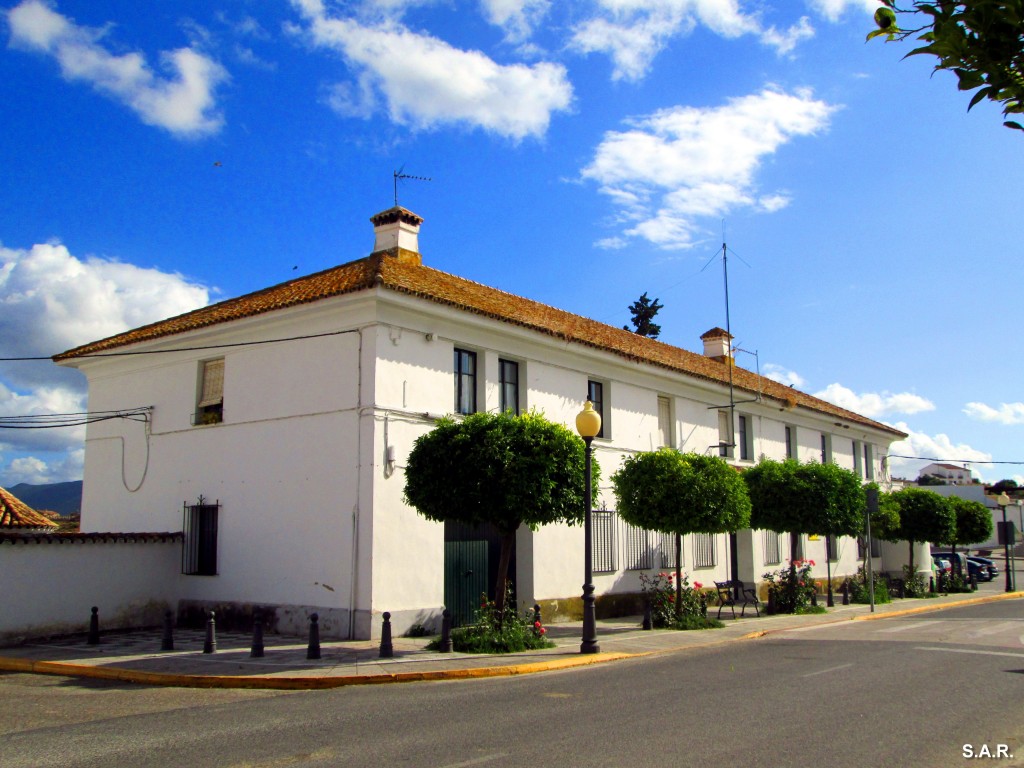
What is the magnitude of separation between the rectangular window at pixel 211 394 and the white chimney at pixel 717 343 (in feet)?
68.1

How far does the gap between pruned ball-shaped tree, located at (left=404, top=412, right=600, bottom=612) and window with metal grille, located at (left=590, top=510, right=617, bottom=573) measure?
→ 18.7 feet

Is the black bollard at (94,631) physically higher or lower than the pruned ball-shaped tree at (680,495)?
lower

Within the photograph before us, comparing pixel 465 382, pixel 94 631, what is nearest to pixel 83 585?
pixel 94 631

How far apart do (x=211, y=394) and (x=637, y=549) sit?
10992 mm

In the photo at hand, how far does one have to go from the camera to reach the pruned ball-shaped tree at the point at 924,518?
3092cm

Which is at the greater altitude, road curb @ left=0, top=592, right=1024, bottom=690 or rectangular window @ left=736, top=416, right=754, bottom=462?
rectangular window @ left=736, top=416, right=754, bottom=462

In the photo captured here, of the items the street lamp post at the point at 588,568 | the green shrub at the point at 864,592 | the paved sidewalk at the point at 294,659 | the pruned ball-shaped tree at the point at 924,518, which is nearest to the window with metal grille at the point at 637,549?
the paved sidewalk at the point at 294,659

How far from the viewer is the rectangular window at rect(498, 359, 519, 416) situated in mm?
18516

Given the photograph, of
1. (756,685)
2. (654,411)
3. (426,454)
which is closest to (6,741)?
(426,454)

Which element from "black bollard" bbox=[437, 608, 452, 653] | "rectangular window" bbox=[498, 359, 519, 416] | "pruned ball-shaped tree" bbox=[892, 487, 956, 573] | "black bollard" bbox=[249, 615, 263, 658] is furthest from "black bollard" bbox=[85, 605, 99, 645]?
"pruned ball-shaped tree" bbox=[892, 487, 956, 573]

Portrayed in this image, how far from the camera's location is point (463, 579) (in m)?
17.3

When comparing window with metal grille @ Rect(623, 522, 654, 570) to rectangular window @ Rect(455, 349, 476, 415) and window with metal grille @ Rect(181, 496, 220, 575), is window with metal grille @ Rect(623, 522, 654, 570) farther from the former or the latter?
window with metal grille @ Rect(181, 496, 220, 575)

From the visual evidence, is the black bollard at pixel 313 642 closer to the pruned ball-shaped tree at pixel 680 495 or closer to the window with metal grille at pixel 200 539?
the window with metal grille at pixel 200 539

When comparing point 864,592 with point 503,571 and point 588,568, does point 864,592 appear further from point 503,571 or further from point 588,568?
point 503,571
